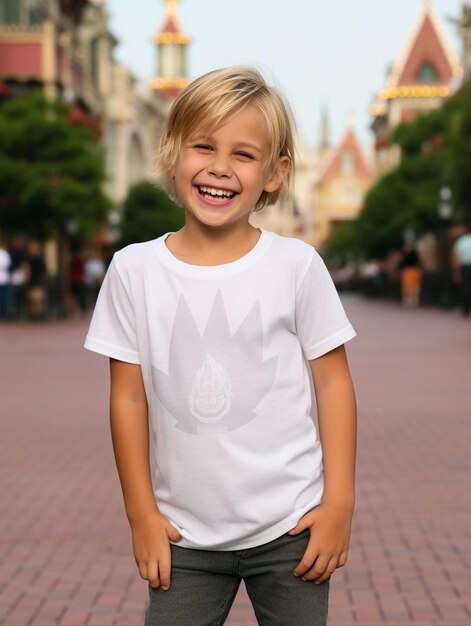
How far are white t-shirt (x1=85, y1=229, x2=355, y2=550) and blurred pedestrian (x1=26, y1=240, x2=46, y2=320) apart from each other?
30.6 metres

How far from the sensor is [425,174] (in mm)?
57156

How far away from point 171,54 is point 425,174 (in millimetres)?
90546

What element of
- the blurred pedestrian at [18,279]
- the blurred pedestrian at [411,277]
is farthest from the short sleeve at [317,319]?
the blurred pedestrian at [411,277]

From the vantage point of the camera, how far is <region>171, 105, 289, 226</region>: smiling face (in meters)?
3.12

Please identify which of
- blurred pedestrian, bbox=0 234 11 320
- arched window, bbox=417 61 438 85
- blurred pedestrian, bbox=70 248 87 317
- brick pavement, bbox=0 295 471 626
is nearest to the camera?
brick pavement, bbox=0 295 471 626

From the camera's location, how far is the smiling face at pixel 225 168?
A: 3123 millimetres

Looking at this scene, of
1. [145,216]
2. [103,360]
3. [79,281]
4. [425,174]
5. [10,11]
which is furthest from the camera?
[145,216]

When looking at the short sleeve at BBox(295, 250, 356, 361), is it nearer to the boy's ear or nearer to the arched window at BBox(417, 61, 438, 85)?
the boy's ear

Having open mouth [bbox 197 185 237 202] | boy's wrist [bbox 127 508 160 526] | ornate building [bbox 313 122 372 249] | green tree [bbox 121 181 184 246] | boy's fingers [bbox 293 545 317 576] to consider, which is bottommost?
ornate building [bbox 313 122 372 249]

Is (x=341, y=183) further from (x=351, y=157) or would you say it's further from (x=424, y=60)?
(x=424, y=60)

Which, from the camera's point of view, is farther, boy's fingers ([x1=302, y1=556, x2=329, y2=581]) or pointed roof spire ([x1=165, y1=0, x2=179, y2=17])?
pointed roof spire ([x1=165, y1=0, x2=179, y2=17])

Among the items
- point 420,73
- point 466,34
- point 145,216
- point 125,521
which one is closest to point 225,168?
point 125,521

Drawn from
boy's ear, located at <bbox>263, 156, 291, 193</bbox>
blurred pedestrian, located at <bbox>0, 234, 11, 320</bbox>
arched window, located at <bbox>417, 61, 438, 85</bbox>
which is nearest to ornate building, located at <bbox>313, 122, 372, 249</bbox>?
arched window, located at <bbox>417, 61, 438, 85</bbox>

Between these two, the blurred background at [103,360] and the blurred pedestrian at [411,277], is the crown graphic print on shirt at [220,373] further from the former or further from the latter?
the blurred pedestrian at [411,277]
